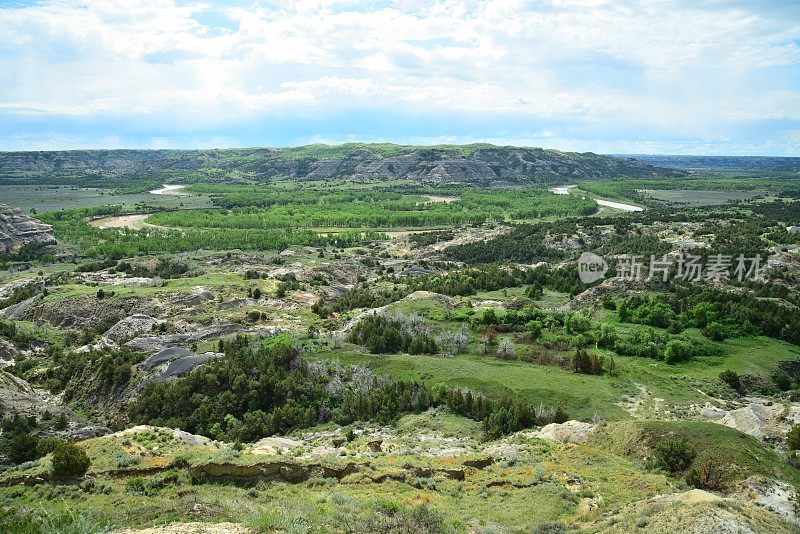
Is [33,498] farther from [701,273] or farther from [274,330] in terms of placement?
[701,273]

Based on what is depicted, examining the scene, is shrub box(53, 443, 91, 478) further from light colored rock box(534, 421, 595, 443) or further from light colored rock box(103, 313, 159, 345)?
light colored rock box(103, 313, 159, 345)

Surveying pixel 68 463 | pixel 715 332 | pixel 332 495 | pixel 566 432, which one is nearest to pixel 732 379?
pixel 715 332

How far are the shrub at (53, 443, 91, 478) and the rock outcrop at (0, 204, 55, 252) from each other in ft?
411

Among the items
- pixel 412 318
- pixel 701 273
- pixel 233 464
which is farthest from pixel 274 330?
pixel 701 273

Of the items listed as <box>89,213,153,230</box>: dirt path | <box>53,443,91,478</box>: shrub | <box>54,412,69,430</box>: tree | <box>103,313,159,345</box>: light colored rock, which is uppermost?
<box>53,443,91,478</box>: shrub

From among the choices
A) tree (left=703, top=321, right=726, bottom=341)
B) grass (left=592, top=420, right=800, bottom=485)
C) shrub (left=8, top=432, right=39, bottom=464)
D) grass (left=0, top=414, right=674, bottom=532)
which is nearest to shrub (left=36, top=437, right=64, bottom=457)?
shrub (left=8, top=432, right=39, bottom=464)

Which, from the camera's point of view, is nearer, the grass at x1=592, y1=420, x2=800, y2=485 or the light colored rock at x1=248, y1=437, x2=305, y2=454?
the grass at x1=592, y1=420, x2=800, y2=485

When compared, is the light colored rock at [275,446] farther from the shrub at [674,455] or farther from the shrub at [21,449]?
the shrub at [674,455]

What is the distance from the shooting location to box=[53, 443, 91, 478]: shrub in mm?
24469

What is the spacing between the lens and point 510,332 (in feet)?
202

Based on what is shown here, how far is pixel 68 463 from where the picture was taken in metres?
24.5

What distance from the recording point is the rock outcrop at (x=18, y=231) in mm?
129125

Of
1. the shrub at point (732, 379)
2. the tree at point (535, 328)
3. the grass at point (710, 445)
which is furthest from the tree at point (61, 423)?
the shrub at point (732, 379)

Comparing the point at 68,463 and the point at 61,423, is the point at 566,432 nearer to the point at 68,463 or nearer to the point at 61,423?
the point at 68,463
